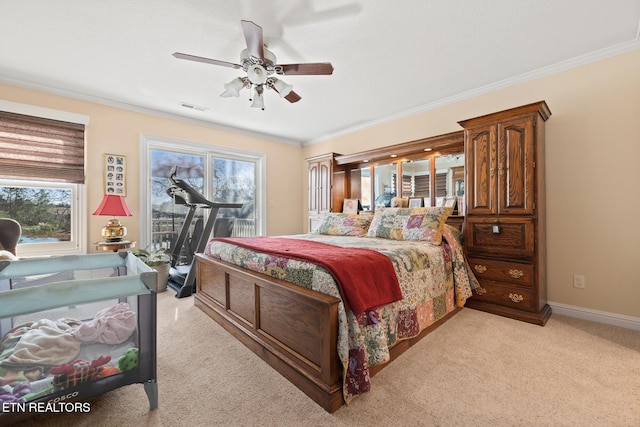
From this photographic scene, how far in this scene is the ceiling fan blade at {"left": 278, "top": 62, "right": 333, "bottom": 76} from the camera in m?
2.24

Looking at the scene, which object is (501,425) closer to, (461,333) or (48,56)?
(461,333)

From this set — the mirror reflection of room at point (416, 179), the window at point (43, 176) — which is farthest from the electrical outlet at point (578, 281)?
the window at point (43, 176)

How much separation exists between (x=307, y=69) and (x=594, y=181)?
295 cm

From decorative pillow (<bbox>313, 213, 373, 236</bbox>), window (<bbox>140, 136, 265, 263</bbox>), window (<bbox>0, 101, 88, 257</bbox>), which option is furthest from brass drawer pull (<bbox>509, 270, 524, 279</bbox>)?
window (<bbox>0, 101, 88, 257</bbox>)

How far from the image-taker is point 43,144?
3.23m

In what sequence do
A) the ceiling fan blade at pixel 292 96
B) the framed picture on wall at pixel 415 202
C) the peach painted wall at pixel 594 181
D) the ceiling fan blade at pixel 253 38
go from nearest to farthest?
the ceiling fan blade at pixel 253 38, the peach painted wall at pixel 594 181, the ceiling fan blade at pixel 292 96, the framed picture on wall at pixel 415 202

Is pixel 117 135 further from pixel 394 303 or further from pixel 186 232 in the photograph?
pixel 394 303

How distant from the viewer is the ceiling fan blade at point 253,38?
6.08 ft

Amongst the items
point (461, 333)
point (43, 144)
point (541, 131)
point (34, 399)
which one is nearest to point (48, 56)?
point (43, 144)

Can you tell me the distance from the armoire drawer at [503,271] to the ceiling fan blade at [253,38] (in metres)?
2.90

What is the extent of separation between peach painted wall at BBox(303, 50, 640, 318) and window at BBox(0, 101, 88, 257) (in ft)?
18.1

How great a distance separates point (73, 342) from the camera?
1274 mm

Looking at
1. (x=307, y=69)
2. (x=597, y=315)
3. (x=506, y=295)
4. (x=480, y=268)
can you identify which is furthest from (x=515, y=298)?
(x=307, y=69)

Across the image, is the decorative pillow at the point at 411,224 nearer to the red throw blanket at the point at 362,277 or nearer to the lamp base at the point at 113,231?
the red throw blanket at the point at 362,277
